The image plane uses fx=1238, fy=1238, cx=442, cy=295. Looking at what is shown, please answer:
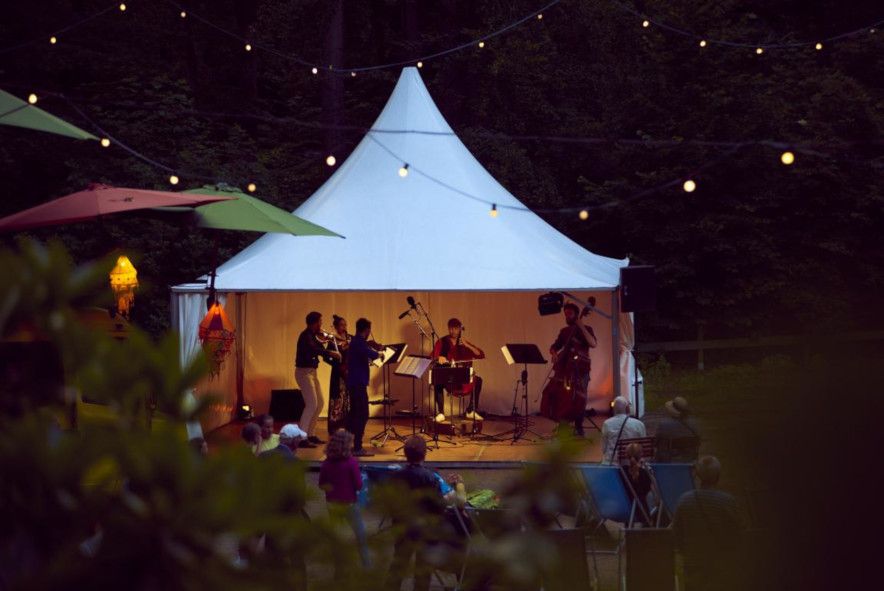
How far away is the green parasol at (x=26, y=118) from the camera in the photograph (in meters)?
6.52

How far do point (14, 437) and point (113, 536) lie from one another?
0.42ft

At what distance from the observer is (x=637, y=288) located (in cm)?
1127

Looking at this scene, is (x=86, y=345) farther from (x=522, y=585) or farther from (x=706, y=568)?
(x=706, y=568)

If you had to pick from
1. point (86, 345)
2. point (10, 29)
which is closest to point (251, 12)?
point (10, 29)

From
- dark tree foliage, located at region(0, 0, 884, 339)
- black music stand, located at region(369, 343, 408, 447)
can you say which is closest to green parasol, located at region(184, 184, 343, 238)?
black music stand, located at region(369, 343, 408, 447)

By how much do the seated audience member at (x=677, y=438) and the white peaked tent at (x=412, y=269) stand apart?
241cm

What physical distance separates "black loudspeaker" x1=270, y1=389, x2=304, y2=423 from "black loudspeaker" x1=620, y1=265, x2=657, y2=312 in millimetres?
4641

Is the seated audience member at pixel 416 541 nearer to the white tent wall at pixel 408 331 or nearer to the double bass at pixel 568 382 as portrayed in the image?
the double bass at pixel 568 382

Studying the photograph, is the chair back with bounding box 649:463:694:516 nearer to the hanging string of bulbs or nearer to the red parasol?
the red parasol

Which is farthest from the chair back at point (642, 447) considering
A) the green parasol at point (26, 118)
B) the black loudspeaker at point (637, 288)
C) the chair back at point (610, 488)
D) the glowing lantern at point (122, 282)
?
the glowing lantern at point (122, 282)

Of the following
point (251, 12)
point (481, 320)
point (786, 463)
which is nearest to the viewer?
point (786, 463)

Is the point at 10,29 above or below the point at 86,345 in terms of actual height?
above

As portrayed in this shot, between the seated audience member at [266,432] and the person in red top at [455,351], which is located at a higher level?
the person in red top at [455,351]

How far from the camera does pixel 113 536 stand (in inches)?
43.9
